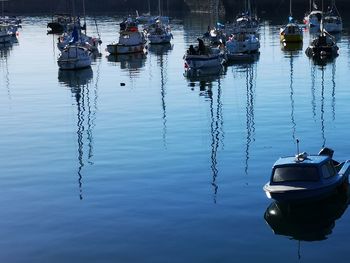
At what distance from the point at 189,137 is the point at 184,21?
12886 centimetres

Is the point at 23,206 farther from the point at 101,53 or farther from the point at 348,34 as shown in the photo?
the point at 348,34

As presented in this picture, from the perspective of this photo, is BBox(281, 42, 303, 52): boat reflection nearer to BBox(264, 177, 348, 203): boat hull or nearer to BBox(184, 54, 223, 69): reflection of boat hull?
BBox(184, 54, 223, 69): reflection of boat hull

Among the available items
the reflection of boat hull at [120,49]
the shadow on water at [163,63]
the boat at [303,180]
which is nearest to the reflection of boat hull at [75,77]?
the shadow on water at [163,63]

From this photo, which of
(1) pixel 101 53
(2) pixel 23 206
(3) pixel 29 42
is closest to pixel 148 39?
(1) pixel 101 53

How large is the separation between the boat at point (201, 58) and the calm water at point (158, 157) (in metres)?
1.82

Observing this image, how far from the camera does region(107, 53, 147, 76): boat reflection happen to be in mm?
83938

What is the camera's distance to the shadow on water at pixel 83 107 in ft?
137

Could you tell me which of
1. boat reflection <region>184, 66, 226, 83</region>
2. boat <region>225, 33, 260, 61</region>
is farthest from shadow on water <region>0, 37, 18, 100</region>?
boat <region>225, 33, 260, 61</region>

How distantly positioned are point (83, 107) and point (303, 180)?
105 feet

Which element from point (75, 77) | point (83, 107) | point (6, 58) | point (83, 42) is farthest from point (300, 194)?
point (6, 58)

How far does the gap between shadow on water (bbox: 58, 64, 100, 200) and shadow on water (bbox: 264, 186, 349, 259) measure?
9217 mm

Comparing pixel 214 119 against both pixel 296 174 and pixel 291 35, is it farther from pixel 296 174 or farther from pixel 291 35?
pixel 291 35

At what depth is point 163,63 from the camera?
88062 mm

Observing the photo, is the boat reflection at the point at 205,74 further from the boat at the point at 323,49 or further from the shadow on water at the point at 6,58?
the shadow on water at the point at 6,58
